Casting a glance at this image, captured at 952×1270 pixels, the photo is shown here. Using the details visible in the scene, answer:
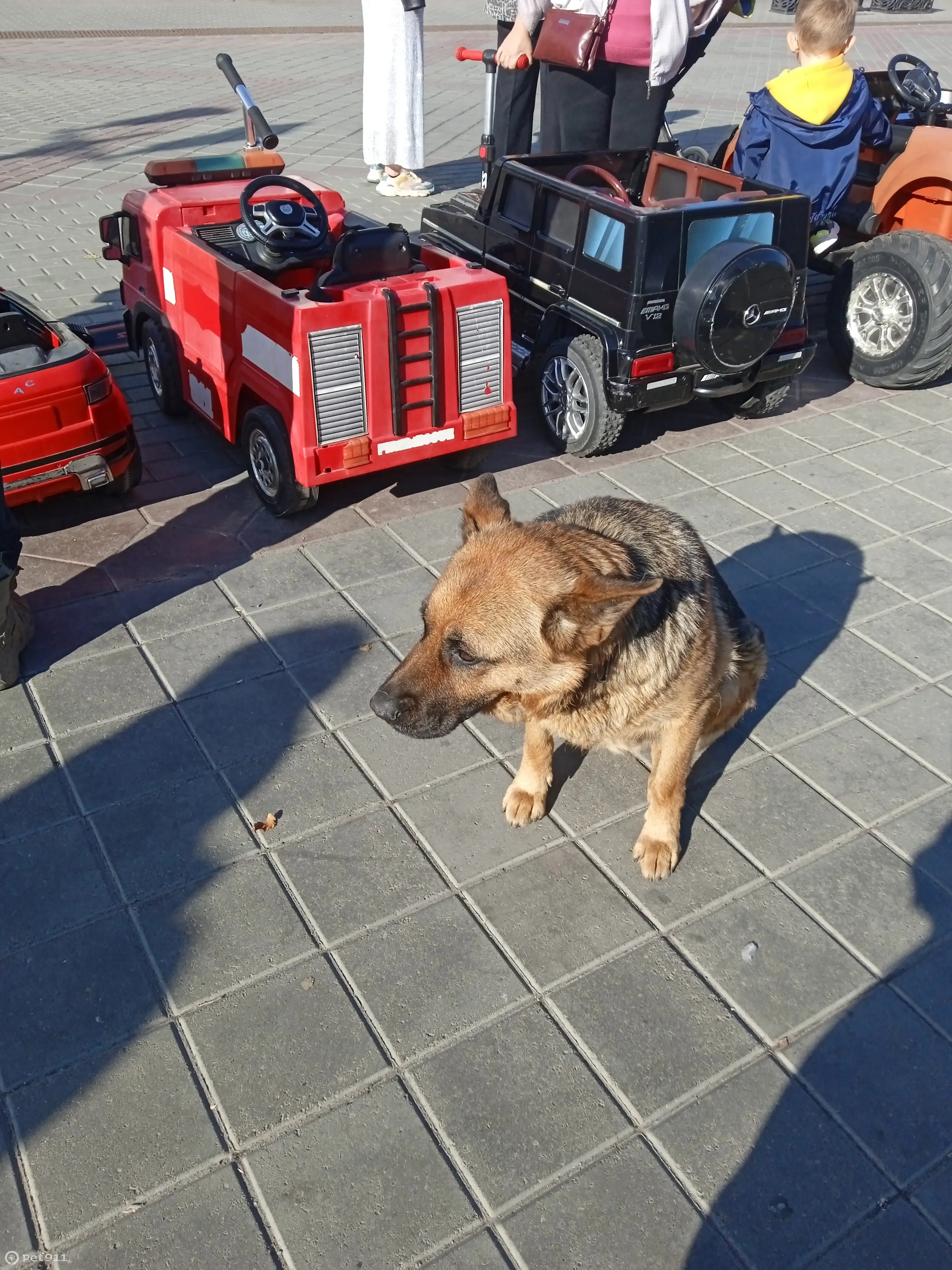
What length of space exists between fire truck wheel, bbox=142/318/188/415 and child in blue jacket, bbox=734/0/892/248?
4.33m

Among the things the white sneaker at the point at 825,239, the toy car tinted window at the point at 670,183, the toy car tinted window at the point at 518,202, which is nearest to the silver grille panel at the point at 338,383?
the toy car tinted window at the point at 518,202

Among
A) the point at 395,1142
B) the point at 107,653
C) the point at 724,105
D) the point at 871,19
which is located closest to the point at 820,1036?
the point at 395,1142

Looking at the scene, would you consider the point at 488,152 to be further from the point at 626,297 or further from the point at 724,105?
the point at 724,105

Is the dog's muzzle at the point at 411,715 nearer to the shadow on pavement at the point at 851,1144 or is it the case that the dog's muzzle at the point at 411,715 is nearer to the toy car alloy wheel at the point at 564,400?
the shadow on pavement at the point at 851,1144

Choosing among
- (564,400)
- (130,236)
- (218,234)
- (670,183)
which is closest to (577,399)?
(564,400)

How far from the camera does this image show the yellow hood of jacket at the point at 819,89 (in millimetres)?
6844

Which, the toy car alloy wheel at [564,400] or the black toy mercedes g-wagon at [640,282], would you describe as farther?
the toy car alloy wheel at [564,400]

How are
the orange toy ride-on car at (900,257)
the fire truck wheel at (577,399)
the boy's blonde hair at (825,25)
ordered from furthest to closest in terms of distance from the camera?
the orange toy ride-on car at (900,257), the boy's blonde hair at (825,25), the fire truck wheel at (577,399)

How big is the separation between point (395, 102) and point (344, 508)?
7803mm

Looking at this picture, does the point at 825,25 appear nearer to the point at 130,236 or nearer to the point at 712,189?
the point at 712,189

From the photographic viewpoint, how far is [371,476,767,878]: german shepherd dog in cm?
279

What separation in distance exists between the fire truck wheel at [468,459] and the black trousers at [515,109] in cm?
437

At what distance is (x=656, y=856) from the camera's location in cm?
346

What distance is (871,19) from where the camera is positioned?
26.7 meters
